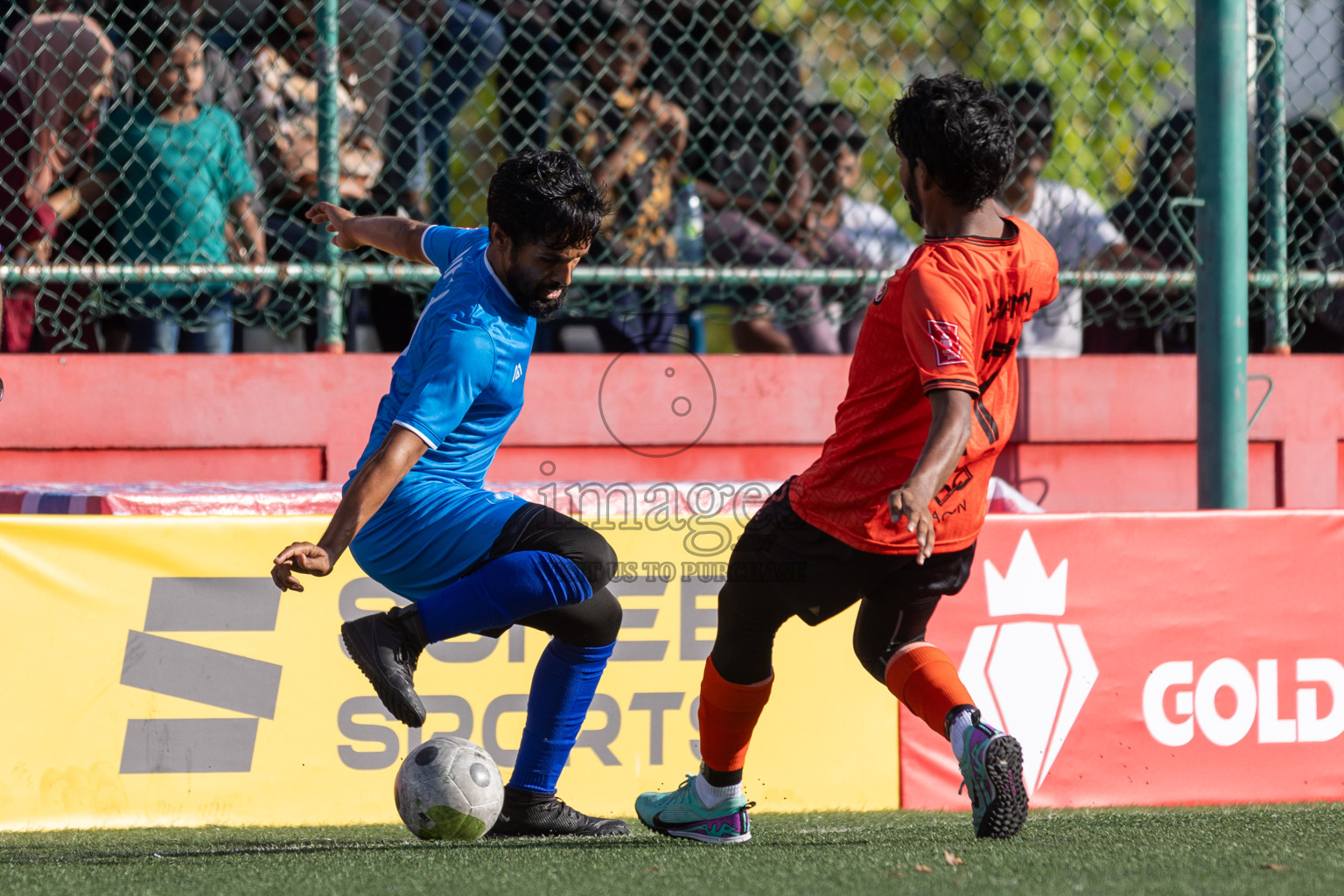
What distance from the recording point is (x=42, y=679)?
14.3 ft

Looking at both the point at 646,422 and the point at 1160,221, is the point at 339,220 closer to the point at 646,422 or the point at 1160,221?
the point at 646,422

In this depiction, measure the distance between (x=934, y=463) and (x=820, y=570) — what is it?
1.77ft

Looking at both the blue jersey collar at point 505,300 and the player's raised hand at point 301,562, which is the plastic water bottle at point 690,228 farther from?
the player's raised hand at point 301,562

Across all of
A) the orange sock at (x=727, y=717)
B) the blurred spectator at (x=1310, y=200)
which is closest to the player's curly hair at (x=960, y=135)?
the orange sock at (x=727, y=717)

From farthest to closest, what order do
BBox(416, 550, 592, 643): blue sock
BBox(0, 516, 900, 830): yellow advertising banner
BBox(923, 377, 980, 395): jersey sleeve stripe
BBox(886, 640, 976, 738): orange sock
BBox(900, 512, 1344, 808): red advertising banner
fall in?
BBox(900, 512, 1344, 808): red advertising banner < BBox(0, 516, 900, 830): yellow advertising banner < BBox(416, 550, 592, 643): blue sock < BBox(886, 640, 976, 738): orange sock < BBox(923, 377, 980, 395): jersey sleeve stripe

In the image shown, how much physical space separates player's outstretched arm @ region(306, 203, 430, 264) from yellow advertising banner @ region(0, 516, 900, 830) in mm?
911

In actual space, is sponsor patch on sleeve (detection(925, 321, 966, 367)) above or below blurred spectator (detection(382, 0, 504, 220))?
below

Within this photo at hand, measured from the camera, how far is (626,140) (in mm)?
5770

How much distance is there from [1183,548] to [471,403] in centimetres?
261

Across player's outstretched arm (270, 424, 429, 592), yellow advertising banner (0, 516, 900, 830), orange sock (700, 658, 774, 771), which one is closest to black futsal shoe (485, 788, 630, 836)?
orange sock (700, 658, 774, 771)

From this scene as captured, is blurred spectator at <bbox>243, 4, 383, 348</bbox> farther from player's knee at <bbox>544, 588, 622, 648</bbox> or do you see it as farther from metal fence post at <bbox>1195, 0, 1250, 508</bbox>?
metal fence post at <bbox>1195, 0, 1250, 508</bbox>

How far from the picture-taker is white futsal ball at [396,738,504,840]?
12.0 ft

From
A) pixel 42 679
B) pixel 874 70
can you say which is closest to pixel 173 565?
pixel 42 679

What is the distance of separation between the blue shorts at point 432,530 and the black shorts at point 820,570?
2.16 ft
